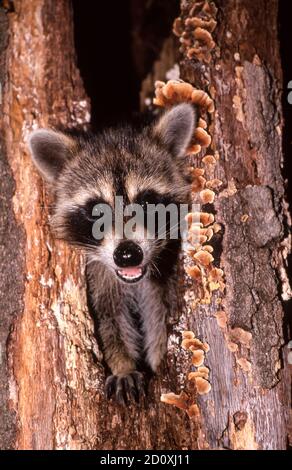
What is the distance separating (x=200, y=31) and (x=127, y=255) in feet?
3.96

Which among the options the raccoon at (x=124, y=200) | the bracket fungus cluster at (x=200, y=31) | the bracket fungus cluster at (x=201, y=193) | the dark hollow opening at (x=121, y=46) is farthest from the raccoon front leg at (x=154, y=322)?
the dark hollow opening at (x=121, y=46)

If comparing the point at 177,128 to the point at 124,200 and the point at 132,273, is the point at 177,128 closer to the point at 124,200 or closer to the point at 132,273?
the point at 124,200

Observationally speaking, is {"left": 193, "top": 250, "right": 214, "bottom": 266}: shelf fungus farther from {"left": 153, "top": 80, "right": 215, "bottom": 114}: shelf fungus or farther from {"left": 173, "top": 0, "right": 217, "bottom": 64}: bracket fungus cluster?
{"left": 173, "top": 0, "right": 217, "bottom": 64}: bracket fungus cluster

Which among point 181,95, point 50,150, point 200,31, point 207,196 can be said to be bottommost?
point 207,196

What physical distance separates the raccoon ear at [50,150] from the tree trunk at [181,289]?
3.0 inches

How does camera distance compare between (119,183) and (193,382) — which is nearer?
(193,382)

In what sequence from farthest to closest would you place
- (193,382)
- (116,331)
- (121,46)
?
(121,46), (116,331), (193,382)

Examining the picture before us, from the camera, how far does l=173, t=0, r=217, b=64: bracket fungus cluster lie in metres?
2.72

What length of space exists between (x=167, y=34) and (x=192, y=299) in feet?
10.1

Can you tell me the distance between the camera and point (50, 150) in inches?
115

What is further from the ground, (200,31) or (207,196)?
(200,31)

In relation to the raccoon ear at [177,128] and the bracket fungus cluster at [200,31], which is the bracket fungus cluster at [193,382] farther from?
the bracket fungus cluster at [200,31]

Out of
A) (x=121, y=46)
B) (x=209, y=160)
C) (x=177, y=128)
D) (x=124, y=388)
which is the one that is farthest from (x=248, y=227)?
(x=121, y=46)
